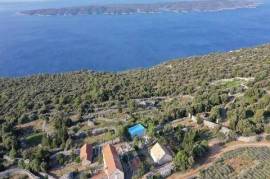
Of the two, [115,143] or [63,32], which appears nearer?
[115,143]

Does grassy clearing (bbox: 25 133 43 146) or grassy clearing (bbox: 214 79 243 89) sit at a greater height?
grassy clearing (bbox: 214 79 243 89)

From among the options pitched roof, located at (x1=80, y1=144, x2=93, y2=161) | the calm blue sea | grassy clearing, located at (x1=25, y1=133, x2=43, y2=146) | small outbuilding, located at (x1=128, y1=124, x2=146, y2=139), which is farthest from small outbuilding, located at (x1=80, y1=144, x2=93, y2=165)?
the calm blue sea

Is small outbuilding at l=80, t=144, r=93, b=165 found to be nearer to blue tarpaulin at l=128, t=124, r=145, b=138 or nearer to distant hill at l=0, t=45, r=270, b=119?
blue tarpaulin at l=128, t=124, r=145, b=138

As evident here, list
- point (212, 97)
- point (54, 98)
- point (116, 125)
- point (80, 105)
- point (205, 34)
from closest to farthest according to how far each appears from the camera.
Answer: point (116, 125), point (212, 97), point (80, 105), point (54, 98), point (205, 34)

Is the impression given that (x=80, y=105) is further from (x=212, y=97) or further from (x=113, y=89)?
(x=212, y=97)

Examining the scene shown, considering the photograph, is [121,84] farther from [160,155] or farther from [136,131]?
[160,155]

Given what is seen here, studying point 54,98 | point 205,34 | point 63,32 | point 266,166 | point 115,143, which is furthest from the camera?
point 63,32

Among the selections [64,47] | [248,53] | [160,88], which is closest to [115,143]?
[160,88]
